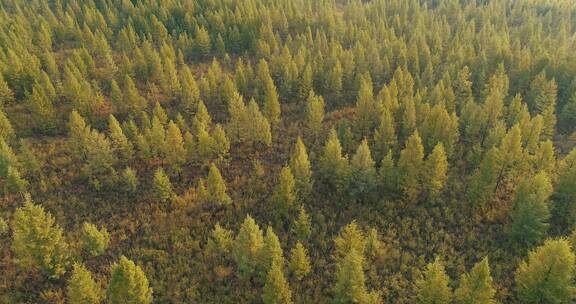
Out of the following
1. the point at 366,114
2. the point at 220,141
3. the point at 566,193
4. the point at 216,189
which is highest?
the point at 220,141

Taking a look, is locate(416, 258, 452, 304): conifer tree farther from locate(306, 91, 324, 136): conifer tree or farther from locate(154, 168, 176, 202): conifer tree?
locate(306, 91, 324, 136): conifer tree

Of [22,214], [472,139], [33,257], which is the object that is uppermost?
[22,214]

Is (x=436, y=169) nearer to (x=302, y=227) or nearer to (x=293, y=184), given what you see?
(x=293, y=184)

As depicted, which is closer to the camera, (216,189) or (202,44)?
(216,189)

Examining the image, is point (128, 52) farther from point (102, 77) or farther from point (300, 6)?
point (300, 6)

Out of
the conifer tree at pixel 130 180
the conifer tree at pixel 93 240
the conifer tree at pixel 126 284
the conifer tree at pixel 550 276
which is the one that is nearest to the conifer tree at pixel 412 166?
the conifer tree at pixel 550 276

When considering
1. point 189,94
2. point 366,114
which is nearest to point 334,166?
point 366,114

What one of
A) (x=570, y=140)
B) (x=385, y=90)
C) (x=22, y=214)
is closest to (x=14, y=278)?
(x=22, y=214)
